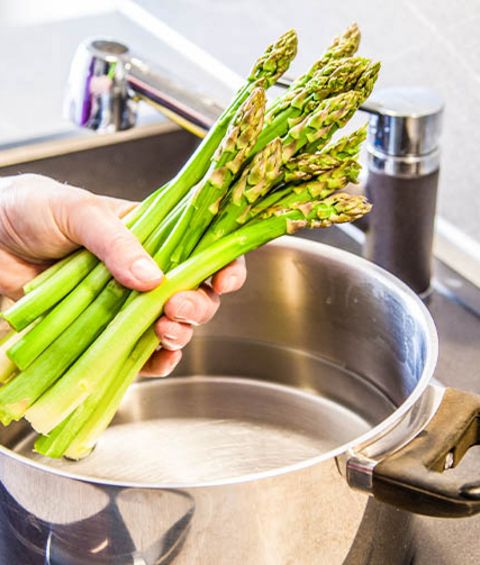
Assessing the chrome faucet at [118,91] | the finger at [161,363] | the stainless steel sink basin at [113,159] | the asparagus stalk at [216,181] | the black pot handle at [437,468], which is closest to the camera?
the black pot handle at [437,468]

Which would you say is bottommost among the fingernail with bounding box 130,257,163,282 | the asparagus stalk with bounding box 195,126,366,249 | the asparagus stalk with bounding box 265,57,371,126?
the fingernail with bounding box 130,257,163,282

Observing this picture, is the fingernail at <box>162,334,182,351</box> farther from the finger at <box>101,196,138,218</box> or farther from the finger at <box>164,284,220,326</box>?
the finger at <box>101,196,138,218</box>

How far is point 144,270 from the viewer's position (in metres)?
0.73

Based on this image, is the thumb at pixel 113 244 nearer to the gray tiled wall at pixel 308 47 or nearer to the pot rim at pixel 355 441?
the pot rim at pixel 355 441

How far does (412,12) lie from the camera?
1.16 meters

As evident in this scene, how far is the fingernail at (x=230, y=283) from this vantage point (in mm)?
807

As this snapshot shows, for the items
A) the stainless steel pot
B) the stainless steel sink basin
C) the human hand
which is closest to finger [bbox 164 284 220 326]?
the human hand

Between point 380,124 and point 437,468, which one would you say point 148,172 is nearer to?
point 380,124

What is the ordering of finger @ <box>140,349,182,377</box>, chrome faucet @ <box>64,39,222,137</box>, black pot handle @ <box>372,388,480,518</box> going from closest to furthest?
black pot handle @ <box>372,388,480,518</box> < finger @ <box>140,349,182,377</box> < chrome faucet @ <box>64,39,222,137</box>

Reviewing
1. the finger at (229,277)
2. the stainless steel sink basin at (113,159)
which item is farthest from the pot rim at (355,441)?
the stainless steel sink basin at (113,159)

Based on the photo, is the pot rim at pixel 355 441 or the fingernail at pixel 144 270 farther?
the fingernail at pixel 144 270

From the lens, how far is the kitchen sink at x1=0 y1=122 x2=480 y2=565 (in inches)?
40.8

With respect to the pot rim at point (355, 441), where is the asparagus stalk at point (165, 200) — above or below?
above

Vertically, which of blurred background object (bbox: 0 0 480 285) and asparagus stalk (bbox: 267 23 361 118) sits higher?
asparagus stalk (bbox: 267 23 361 118)
